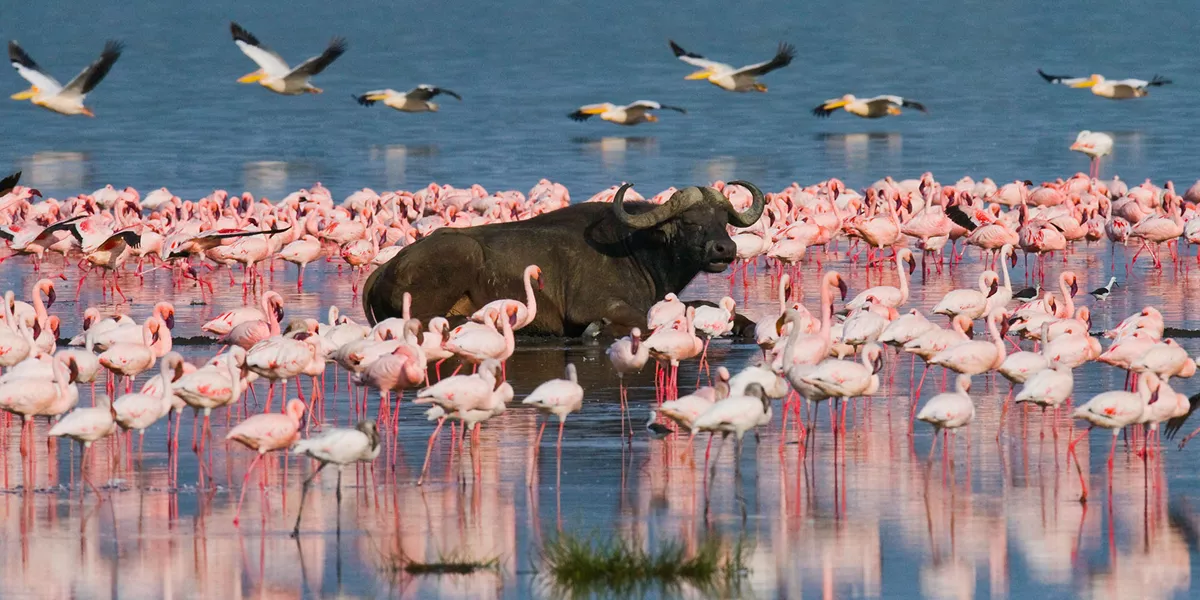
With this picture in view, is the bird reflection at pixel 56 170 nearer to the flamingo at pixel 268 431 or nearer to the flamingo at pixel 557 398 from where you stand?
the flamingo at pixel 557 398

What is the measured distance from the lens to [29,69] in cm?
3197

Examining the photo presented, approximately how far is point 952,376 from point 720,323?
61.3 inches

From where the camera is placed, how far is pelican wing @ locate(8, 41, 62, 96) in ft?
100

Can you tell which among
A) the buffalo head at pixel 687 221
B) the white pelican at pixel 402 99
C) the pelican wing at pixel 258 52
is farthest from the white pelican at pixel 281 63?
the buffalo head at pixel 687 221

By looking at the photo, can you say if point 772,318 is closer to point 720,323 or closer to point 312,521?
point 720,323

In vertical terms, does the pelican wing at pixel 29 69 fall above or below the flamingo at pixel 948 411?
above

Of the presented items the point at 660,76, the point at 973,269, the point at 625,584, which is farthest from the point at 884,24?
the point at 625,584

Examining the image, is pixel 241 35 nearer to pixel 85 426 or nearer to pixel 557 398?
pixel 557 398

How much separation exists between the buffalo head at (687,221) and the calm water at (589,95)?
692 inches

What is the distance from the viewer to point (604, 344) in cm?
1673

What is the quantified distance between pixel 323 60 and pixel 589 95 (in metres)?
32.4

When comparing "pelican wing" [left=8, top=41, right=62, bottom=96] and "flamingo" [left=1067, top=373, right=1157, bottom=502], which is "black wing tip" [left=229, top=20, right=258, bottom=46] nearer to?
"pelican wing" [left=8, top=41, right=62, bottom=96]

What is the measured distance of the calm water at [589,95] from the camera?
41156mm

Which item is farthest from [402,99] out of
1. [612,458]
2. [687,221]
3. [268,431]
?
[268,431]
